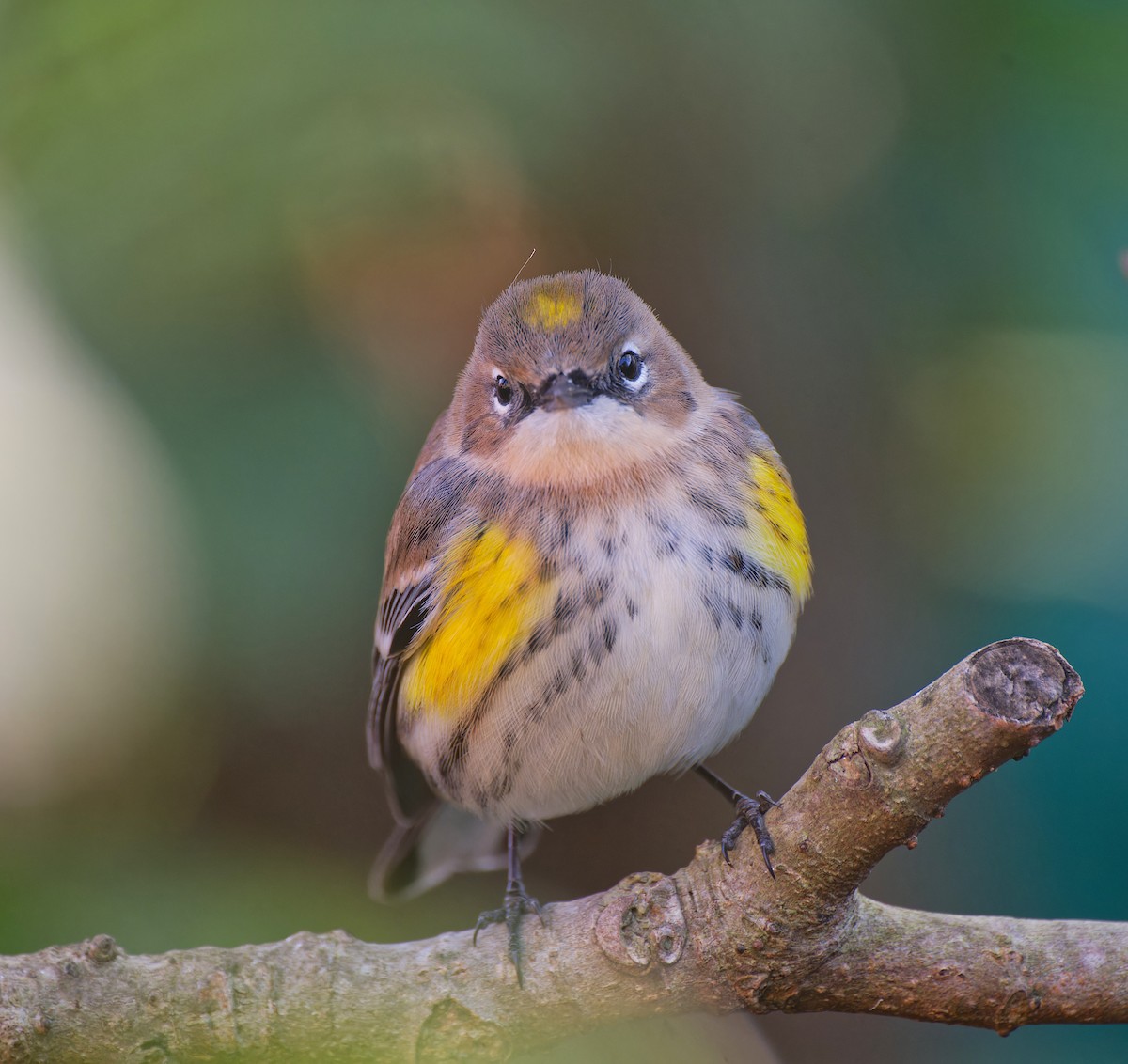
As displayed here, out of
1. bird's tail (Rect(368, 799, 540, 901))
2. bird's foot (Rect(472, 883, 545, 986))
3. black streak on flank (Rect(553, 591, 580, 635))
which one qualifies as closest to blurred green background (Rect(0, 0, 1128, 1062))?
bird's tail (Rect(368, 799, 540, 901))

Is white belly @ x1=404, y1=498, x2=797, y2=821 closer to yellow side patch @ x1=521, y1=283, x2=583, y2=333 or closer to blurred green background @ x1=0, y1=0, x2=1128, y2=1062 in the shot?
yellow side patch @ x1=521, y1=283, x2=583, y2=333

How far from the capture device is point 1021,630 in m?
3.14

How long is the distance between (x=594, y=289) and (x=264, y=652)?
3.82 ft

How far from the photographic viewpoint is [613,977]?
92.8 inches

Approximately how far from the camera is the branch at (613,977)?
85.7 inches

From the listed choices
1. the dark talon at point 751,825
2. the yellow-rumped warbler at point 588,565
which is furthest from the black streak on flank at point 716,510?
the dark talon at point 751,825

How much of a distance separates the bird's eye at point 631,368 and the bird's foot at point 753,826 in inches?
37.2

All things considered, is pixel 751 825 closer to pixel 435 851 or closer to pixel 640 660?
pixel 640 660

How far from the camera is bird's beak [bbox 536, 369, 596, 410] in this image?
2.55 metres

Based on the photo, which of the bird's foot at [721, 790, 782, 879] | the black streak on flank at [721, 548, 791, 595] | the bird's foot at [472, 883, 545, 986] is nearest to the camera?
the bird's foot at [721, 790, 782, 879]

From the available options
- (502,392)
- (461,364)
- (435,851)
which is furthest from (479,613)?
(461,364)

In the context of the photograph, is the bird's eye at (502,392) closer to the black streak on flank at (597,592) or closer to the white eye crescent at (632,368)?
the white eye crescent at (632,368)

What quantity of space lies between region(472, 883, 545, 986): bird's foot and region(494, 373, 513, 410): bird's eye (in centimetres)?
113

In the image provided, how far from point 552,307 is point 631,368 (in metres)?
0.23
